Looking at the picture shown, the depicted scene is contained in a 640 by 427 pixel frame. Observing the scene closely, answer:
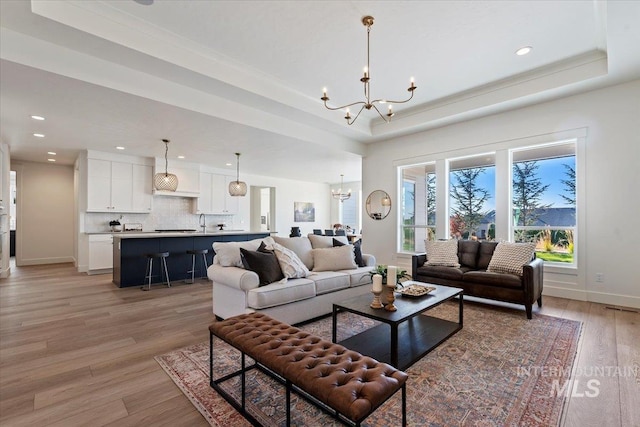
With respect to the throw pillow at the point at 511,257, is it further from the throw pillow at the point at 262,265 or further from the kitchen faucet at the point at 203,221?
the kitchen faucet at the point at 203,221

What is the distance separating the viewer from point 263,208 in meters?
10.7

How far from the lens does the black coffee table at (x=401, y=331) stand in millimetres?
2287

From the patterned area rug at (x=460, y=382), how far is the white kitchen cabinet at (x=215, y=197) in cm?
608

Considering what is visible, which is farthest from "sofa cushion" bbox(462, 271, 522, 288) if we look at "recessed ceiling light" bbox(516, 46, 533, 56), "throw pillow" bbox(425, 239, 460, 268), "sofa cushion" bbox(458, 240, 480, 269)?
"recessed ceiling light" bbox(516, 46, 533, 56)

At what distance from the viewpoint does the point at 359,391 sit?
4.25 ft

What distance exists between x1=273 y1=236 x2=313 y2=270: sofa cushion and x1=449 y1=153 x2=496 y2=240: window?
316cm

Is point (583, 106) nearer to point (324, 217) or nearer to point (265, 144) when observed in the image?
point (265, 144)

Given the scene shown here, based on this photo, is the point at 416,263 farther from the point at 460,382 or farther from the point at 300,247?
the point at 460,382

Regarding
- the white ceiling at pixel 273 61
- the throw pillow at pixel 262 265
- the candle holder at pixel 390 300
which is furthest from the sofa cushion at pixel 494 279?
the white ceiling at pixel 273 61

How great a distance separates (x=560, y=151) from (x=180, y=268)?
22.8 ft

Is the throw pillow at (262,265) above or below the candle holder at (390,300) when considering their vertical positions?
above

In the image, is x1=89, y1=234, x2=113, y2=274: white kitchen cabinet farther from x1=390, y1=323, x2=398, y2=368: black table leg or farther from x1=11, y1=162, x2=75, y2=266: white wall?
x1=390, y1=323, x2=398, y2=368: black table leg

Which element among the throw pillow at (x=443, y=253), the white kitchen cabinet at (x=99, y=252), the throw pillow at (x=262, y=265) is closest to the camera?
the throw pillow at (x=262, y=265)
